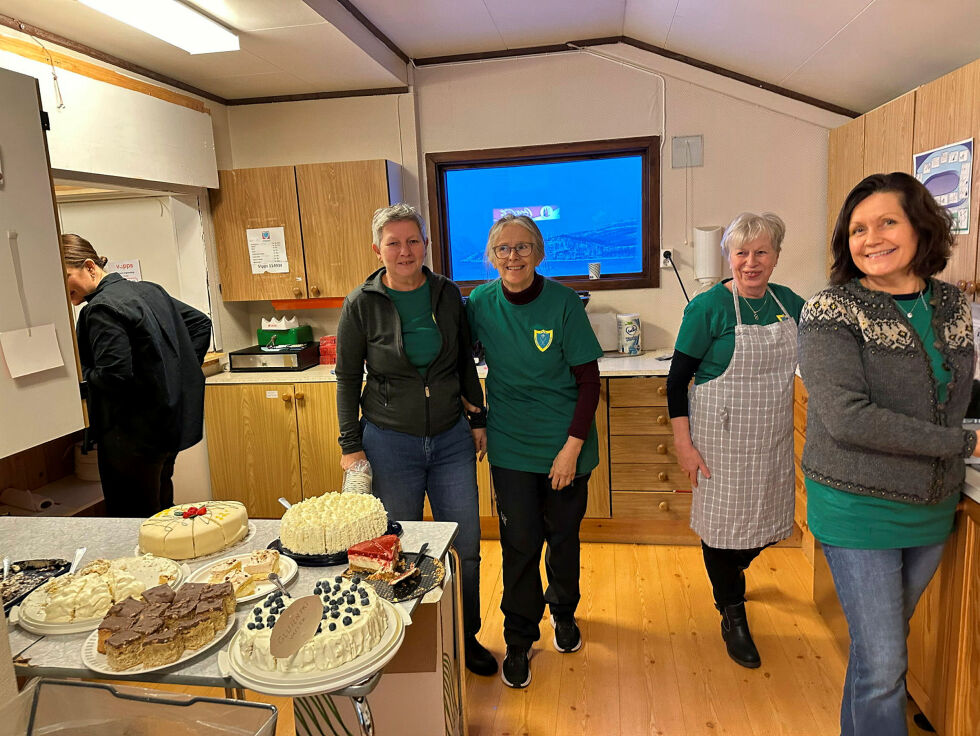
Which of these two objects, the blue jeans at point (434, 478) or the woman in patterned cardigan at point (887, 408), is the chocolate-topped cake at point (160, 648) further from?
the woman in patterned cardigan at point (887, 408)

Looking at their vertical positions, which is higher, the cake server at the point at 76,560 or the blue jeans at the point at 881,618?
the cake server at the point at 76,560

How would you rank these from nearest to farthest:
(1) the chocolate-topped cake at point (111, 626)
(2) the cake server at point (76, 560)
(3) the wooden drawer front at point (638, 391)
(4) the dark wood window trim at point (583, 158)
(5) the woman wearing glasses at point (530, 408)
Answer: (1) the chocolate-topped cake at point (111, 626) < (2) the cake server at point (76, 560) < (5) the woman wearing glasses at point (530, 408) < (3) the wooden drawer front at point (638, 391) < (4) the dark wood window trim at point (583, 158)

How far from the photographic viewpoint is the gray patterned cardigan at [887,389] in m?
1.43

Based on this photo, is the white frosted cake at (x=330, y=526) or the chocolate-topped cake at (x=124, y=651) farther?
the white frosted cake at (x=330, y=526)

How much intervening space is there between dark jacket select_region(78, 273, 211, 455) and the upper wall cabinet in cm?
91

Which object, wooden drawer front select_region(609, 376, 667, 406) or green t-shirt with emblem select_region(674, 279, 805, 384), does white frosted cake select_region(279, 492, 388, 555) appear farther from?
wooden drawer front select_region(609, 376, 667, 406)

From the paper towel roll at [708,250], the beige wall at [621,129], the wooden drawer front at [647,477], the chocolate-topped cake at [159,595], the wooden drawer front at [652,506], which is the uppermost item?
the beige wall at [621,129]

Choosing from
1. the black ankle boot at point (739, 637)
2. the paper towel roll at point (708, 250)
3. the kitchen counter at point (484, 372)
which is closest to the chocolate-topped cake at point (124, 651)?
the black ankle boot at point (739, 637)

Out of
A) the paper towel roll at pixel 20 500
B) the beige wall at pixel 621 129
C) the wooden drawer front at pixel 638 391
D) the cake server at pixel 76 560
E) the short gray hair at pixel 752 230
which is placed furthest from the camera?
the beige wall at pixel 621 129

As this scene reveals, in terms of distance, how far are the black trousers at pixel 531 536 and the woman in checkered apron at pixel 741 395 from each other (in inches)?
15.9

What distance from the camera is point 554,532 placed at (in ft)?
7.47

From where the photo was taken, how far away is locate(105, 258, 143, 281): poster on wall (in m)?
3.69

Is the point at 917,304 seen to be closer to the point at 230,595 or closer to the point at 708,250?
the point at 230,595

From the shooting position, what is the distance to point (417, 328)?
2113 millimetres
